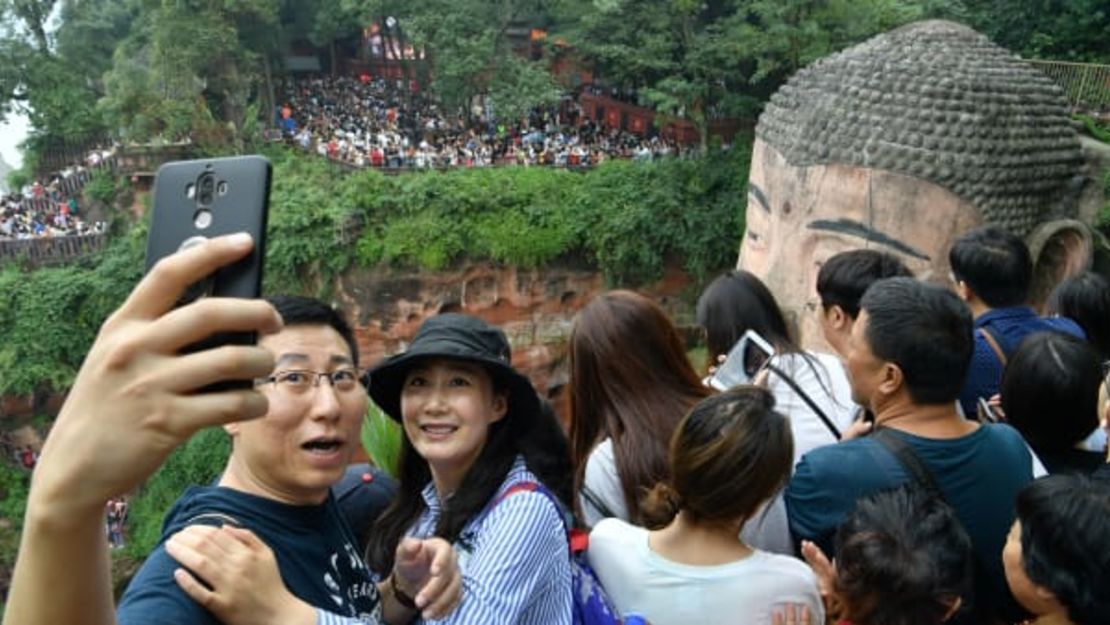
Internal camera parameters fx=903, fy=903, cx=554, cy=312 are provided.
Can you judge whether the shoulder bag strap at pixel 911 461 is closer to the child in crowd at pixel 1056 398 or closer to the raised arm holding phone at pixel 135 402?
the child in crowd at pixel 1056 398

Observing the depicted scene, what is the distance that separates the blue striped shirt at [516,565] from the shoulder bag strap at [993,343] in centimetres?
196

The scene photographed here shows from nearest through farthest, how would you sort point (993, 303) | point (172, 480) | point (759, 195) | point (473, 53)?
point (993, 303)
point (759, 195)
point (172, 480)
point (473, 53)

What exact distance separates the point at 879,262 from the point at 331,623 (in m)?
2.36

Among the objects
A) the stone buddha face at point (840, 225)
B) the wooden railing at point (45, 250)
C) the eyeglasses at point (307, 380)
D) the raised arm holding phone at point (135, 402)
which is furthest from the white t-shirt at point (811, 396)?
A: the wooden railing at point (45, 250)

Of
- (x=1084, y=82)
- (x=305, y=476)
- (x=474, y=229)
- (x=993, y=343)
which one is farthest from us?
(x=474, y=229)

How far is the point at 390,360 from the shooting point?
6.82 feet

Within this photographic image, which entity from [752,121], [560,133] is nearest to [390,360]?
[752,121]

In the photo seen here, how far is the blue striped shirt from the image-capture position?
1.73 meters

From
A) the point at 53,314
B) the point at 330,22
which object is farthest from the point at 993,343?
the point at 330,22

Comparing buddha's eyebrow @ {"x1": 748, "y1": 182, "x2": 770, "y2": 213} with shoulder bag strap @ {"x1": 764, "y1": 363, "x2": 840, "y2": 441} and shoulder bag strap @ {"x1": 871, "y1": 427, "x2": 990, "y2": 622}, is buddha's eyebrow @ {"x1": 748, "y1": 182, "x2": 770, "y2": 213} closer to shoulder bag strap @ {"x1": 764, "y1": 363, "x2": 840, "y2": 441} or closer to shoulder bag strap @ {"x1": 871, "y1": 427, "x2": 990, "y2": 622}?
shoulder bag strap @ {"x1": 764, "y1": 363, "x2": 840, "y2": 441}

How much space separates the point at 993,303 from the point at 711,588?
2.13 metres

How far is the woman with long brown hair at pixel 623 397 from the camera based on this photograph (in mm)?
2318

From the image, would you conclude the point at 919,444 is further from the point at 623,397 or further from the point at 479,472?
the point at 479,472

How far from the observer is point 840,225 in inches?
217
